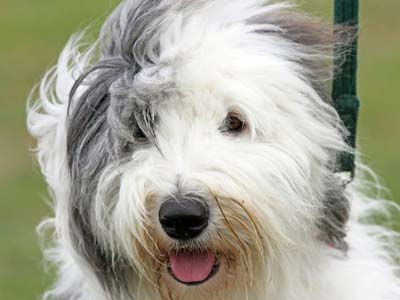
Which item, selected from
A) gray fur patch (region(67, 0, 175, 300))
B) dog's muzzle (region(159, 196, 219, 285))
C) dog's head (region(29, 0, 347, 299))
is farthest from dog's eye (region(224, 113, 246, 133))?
dog's muzzle (region(159, 196, 219, 285))

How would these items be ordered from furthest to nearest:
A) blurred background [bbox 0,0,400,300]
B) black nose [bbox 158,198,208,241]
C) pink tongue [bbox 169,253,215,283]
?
1. blurred background [bbox 0,0,400,300]
2. pink tongue [bbox 169,253,215,283]
3. black nose [bbox 158,198,208,241]

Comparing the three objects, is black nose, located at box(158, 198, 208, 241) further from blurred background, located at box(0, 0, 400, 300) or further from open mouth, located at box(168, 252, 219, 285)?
blurred background, located at box(0, 0, 400, 300)

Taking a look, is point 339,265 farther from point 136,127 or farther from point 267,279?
point 136,127

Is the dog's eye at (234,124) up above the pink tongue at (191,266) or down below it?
above

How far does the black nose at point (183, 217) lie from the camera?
4.18 metres

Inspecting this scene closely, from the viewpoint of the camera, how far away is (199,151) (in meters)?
4.29

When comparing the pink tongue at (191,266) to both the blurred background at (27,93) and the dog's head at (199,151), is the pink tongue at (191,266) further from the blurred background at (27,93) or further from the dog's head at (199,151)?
the blurred background at (27,93)

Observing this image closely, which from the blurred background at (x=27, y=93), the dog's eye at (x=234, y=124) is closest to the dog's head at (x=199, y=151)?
the dog's eye at (x=234, y=124)

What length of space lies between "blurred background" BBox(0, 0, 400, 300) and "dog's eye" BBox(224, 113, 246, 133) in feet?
2.20

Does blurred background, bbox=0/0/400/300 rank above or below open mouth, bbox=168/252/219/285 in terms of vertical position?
above

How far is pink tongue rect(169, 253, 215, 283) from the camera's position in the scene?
4.39 meters

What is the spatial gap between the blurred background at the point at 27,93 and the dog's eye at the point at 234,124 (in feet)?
2.20

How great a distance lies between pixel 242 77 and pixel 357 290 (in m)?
1.00

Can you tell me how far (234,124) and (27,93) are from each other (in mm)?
8197
